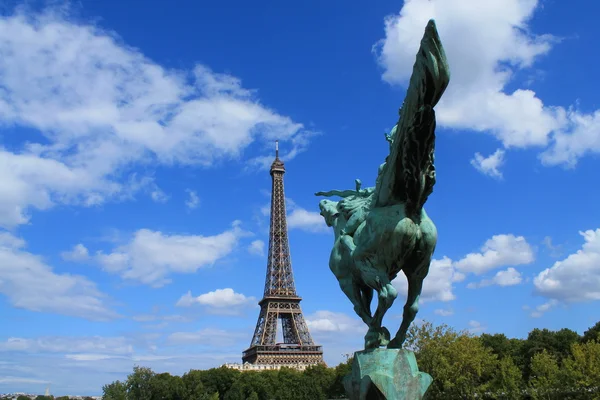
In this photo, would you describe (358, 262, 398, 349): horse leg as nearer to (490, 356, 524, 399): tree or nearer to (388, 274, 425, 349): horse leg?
(388, 274, 425, 349): horse leg

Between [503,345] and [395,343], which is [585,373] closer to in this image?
[503,345]

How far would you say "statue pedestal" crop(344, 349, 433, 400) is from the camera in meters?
6.41

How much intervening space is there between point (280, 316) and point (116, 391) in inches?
957

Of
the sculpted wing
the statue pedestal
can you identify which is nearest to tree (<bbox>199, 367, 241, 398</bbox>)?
the statue pedestal

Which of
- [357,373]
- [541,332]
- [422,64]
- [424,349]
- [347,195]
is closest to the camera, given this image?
[422,64]

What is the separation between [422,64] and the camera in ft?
19.2

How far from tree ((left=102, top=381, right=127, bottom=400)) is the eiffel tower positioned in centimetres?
1780

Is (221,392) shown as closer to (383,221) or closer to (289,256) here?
(289,256)

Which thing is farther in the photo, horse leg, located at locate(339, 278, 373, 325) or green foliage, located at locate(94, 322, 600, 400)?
green foliage, located at locate(94, 322, 600, 400)

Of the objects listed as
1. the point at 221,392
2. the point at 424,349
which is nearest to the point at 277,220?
the point at 221,392

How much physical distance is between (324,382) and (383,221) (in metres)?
55.2

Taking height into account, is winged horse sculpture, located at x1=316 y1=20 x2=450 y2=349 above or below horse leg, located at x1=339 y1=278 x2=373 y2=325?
above

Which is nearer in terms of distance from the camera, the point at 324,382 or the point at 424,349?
the point at 424,349

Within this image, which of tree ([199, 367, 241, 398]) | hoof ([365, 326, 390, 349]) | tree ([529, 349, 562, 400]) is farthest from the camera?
tree ([199, 367, 241, 398])
